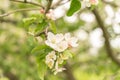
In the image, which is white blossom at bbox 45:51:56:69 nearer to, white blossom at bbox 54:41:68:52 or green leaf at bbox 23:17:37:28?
white blossom at bbox 54:41:68:52

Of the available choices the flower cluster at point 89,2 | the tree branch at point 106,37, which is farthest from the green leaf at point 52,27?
the tree branch at point 106,37

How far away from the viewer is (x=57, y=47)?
68.6 inches

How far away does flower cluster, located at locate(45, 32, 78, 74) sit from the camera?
174 centimetres

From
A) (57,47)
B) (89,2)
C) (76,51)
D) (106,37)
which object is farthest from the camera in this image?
(76,51)

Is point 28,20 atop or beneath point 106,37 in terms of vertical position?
atop

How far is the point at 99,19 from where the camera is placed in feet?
11.7

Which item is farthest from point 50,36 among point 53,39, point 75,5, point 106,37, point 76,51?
point 76,51

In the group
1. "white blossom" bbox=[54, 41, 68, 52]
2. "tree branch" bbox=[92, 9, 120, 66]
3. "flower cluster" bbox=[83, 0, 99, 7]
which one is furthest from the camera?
"tree branch" bbox=[92, 9, 120, 66]

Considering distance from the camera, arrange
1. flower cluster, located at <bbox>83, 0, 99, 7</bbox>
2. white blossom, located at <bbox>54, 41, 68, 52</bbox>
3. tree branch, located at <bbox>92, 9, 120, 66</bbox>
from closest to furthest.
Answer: white blossom, located at <bbox>54, 41, 68, 52</bbox>
flower cluster, located at <bbox>83, 0, 99, 7</bbox>
tree branch, located at <bbox>92, 9, 120, 66</bbox>

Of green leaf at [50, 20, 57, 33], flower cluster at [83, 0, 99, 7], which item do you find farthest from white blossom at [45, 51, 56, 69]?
flower cluster at [83, 0, 99, 7]

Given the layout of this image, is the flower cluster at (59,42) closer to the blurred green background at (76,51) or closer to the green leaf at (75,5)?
the green leaf at (75,5)

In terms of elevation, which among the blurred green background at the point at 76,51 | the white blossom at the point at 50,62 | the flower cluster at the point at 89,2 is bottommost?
the blurred green background at the point at 76,51

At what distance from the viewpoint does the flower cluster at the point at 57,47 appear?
174 centimetres

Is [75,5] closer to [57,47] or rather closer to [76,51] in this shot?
[57,47]
